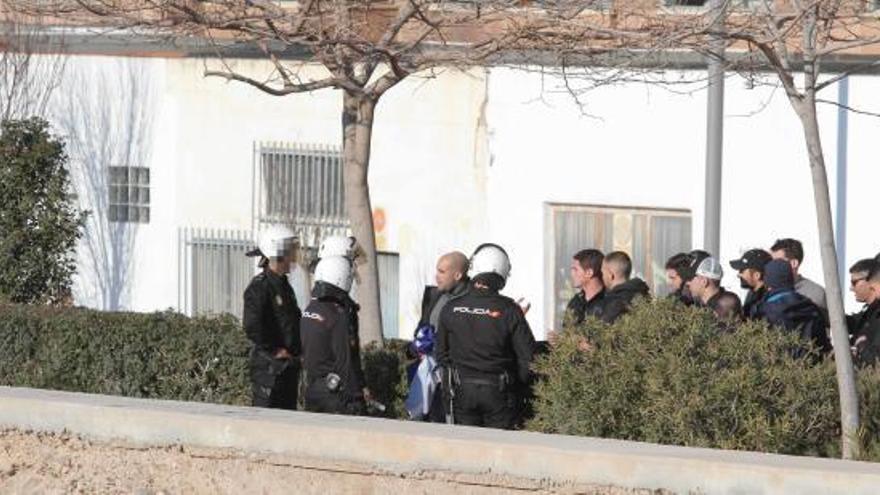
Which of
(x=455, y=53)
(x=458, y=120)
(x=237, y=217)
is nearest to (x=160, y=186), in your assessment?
(x=237, y=217)

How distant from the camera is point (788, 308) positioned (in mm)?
12000

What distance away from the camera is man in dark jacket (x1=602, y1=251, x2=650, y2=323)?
11539 mm

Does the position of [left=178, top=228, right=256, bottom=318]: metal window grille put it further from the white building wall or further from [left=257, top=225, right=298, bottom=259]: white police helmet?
[left=257, top=225, right=298, bottom=259]: white police helmet

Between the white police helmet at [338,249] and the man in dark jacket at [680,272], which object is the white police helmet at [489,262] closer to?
the white police helmet at [338,249]

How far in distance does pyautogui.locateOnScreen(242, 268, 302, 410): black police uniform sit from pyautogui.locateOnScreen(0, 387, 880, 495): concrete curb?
6.76 feet

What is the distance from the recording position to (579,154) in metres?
19.6

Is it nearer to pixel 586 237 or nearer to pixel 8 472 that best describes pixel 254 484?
pixel 8 472

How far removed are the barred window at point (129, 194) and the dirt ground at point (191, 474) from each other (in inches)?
494

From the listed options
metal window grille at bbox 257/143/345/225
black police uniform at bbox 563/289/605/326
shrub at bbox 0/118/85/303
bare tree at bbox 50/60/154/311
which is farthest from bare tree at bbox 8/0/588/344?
bare tree at bbox 50/60/154/311

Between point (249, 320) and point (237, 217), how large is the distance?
9.72m

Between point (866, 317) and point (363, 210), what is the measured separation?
3908 millimetres

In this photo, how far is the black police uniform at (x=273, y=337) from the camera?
12.2 metres

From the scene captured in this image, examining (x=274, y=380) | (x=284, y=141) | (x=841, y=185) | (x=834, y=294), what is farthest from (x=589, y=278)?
(x=284, y=141)

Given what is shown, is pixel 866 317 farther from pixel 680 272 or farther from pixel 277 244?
pixel 277 244
